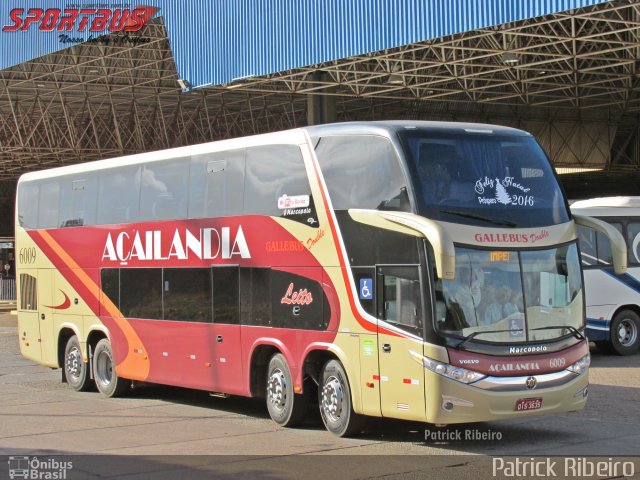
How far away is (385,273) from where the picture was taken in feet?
36.6

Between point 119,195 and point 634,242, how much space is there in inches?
445

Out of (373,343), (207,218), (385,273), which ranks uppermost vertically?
(207,218)

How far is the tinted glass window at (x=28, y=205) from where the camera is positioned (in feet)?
61.0

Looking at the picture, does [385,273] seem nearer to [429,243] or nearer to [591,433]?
[429,243]

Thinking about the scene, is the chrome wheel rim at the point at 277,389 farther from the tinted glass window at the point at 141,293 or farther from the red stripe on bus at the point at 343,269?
the tinted glass window at the point at 141,293

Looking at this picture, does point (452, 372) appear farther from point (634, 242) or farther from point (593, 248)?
point (634, 242)

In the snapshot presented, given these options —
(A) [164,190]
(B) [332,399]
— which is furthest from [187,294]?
(B) [332,399]

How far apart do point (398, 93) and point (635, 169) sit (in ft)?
60.5

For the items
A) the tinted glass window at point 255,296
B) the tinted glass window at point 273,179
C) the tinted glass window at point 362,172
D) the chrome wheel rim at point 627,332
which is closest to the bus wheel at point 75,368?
the tinted glass window at point 255,296

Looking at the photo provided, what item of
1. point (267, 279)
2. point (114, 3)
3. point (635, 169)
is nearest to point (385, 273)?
point (267, 279)

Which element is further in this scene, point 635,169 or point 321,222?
point 635,169

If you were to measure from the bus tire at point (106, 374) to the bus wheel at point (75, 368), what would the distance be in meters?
0.29

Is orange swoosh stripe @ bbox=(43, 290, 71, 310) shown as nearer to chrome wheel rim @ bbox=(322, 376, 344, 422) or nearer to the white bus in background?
chrome wheel rim @ bbox=(322, 376, 344, 422)

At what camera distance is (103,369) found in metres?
16.7
